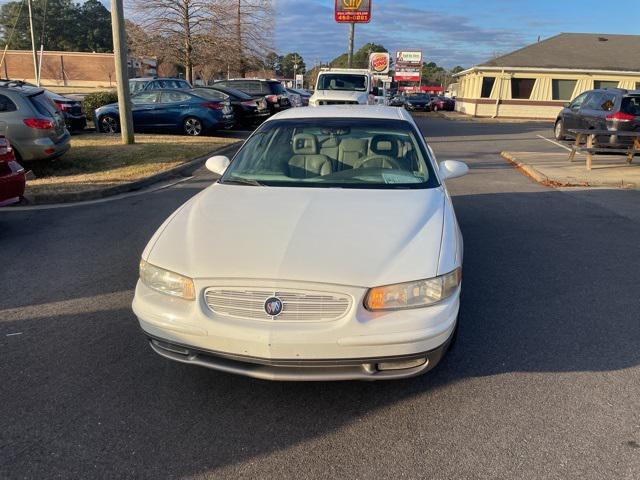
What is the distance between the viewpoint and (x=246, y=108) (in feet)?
60.8

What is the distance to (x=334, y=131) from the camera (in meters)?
4.55

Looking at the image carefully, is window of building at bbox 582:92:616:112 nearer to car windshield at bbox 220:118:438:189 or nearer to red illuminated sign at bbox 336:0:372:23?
car windshield at bbox 220:118:438:189

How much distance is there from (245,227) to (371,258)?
2.72 ft

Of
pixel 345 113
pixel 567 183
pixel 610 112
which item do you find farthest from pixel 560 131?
pixel 345 113

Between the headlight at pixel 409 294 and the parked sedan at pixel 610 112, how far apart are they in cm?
1141

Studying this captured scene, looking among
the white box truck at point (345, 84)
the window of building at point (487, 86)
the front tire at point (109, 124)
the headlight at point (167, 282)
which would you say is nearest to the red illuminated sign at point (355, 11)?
the window of building at point (487, 86)

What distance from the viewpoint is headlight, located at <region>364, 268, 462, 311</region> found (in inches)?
105

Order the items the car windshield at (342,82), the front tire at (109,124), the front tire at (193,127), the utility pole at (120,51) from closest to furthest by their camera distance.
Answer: the utility pole at (120,51) < the front tire at (193,127) < the front tire at (109,124) < the car windshield at (342,82)

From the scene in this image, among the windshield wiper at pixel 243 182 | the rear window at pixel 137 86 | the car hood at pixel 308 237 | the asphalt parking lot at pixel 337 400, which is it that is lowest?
the asphalt parking lot at pixel 337 400

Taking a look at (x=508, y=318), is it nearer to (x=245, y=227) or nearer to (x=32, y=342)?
(x=245, y=227)

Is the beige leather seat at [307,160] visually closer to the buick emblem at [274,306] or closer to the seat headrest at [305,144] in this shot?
the seat headrest at [305,144]

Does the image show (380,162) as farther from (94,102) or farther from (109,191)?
(94,102)

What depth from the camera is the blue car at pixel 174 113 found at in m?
15.5

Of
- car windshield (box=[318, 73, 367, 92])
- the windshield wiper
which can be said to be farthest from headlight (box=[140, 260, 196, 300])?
car windshield (box=[318, 73, 367, 92])
